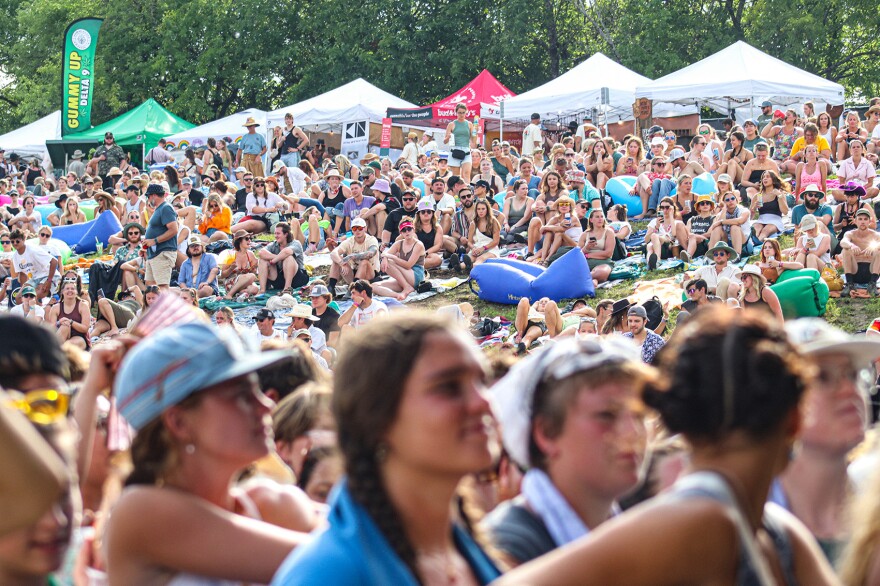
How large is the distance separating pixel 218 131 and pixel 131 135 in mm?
2663

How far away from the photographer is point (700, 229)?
14.8m

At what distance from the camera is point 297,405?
3639mm

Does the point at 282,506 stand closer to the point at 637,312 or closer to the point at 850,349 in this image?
the point at 850,349

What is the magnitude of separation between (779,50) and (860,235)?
80.2 ft

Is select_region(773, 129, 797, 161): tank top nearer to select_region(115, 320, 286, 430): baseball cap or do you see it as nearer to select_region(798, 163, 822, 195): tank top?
select_region(798, 163, 822, 195): tank top

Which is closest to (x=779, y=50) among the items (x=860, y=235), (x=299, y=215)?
(x=299, y=215)

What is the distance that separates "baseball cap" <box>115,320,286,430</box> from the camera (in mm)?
2400

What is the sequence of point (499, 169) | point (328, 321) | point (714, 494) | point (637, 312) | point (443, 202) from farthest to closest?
1. point (499, 169)
2. point (443, 202)
3. point (328, 321)
4. point (637, 312)
5. point (714, 494)

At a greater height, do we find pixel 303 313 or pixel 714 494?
pixel 714 494

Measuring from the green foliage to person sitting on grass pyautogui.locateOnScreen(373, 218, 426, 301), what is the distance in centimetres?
2216

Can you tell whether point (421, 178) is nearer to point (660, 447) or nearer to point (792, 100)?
point (792, 100)

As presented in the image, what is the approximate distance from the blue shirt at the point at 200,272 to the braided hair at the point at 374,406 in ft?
47.6

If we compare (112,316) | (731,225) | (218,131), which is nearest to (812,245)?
(731,225)

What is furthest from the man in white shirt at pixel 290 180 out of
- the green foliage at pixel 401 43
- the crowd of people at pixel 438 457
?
the crowd of people at pixel 438 457
